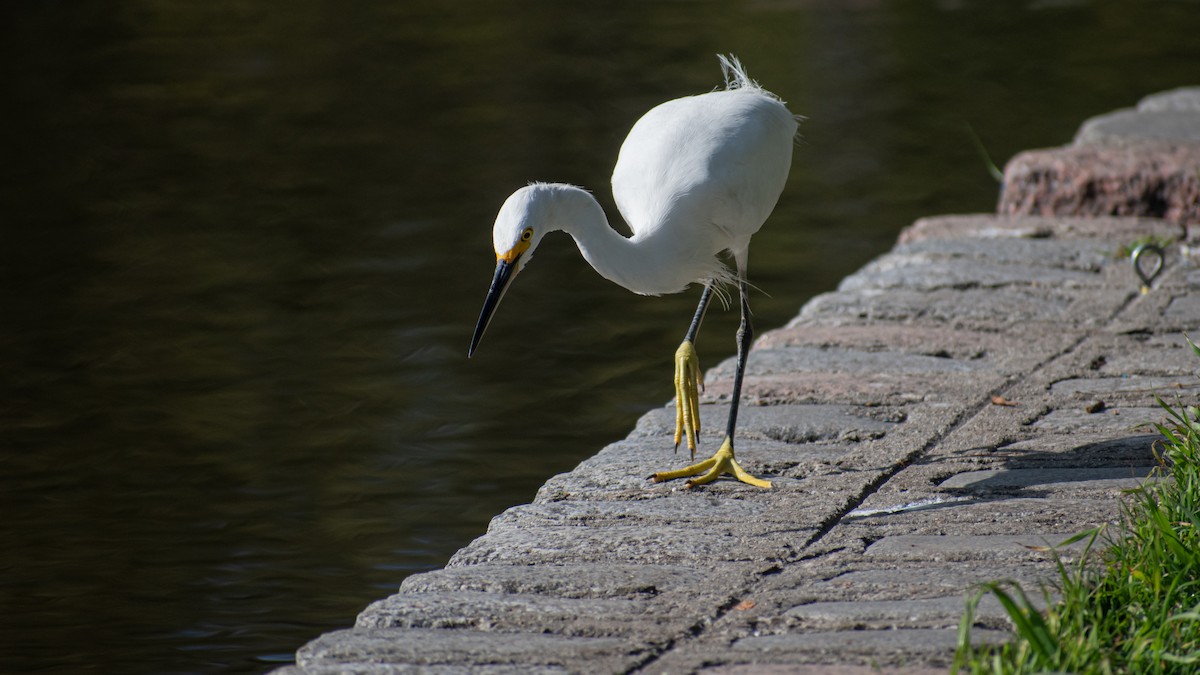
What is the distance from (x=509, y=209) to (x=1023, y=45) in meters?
10.6

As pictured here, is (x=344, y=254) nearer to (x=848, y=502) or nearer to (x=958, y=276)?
(x=958, y=276)

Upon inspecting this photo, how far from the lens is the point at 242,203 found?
8656 mm

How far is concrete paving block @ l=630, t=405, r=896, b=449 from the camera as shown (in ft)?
13.5

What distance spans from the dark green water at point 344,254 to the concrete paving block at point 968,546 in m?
1.53

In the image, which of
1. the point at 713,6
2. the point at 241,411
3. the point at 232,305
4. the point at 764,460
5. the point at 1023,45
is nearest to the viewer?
the point at 764,460

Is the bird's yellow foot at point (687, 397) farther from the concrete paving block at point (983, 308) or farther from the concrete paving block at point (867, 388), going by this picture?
the concrete paving block at point (983, 308)

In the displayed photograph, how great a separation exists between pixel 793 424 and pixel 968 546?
1044mm

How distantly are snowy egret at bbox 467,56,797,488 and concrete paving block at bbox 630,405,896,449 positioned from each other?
0.11 m

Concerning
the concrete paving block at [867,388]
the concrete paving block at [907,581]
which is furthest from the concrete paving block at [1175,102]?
the concrete paving block at [907,581]

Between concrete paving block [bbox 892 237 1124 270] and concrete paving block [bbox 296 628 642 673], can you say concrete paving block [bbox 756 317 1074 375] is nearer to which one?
concrete paving block [bbox 892 237 1124 270]

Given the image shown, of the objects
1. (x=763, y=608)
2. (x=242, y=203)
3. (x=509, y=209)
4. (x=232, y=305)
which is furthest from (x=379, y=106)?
(x=763, y=608)

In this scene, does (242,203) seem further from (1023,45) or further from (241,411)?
(1023,45)

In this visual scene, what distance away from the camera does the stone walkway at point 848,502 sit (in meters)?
2.85

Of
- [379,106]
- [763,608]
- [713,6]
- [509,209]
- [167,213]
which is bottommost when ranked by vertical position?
[763,608]
